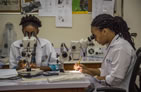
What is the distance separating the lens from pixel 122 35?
2016 millimetres

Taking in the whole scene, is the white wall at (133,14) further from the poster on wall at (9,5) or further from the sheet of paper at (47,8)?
the poster on wall at (9,5)

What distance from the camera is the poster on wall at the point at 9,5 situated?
3615 mm

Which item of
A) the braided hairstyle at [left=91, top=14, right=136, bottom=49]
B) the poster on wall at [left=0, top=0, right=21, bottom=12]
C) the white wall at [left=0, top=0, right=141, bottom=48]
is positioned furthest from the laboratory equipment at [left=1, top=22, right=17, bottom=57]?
the braided hairstyle at [left=91, top=14, right=136, bottom=49]

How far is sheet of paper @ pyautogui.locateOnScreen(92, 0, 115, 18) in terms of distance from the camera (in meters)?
3.75

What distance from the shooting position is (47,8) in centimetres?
369

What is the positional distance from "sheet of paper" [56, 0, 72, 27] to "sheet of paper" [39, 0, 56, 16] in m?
0.06

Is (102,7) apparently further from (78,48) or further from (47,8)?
(78,48)

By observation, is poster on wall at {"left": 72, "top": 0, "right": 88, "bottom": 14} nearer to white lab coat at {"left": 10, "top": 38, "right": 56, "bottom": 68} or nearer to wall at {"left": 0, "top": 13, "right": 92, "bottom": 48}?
wall at {"left": 0, "top": 13, "right": 92, "bottom": 48}

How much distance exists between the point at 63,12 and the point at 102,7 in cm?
64

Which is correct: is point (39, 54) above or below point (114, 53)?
below

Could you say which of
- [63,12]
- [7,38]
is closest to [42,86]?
[7,38]

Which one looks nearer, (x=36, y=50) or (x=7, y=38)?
(x=36, y=50)

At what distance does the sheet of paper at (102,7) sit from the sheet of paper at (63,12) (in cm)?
39

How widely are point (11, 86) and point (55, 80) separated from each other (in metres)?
0.34
